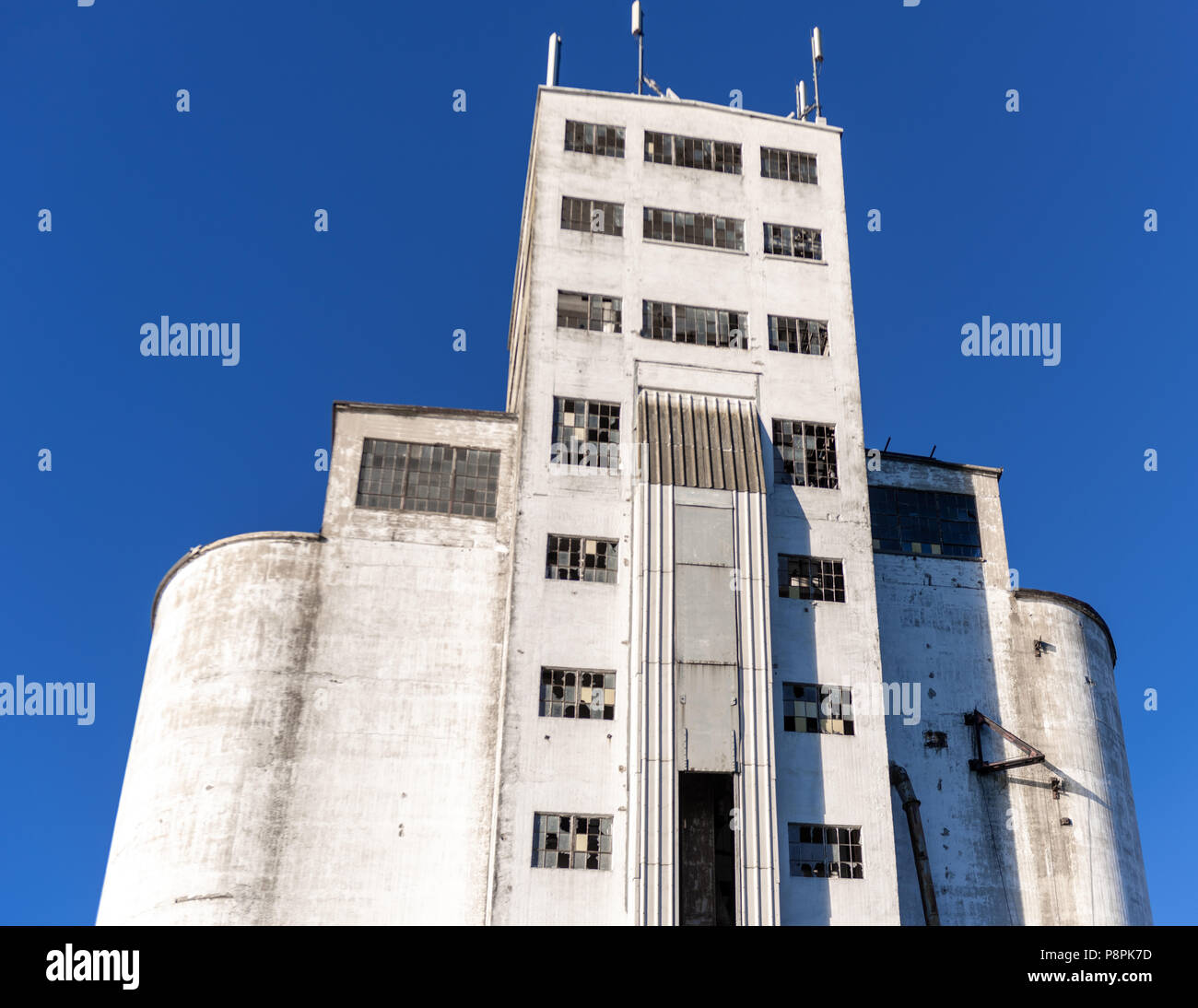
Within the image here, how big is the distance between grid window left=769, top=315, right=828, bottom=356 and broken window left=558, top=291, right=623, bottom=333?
601cm

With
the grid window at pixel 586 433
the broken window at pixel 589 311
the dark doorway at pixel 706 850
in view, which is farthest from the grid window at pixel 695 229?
the dark doorway at pixel 706 850

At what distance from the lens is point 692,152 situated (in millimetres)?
50469

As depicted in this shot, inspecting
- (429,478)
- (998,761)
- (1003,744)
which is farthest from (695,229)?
(998,761)

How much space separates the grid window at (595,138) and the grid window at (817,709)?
22.7 m

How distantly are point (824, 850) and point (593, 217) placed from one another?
82.4 ft

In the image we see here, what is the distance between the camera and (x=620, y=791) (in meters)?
39.5

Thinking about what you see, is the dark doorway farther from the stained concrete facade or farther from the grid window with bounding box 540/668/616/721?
the grid window with bounding box 540/668/616/721

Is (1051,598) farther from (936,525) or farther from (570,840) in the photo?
(570,840)

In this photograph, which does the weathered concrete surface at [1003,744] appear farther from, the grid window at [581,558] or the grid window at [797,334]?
the grid window at [581,558]

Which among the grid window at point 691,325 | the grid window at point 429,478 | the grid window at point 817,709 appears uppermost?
the grid window at point 691,325

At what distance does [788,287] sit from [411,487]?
54.1 ft

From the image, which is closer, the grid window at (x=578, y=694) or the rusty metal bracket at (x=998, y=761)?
the grid window at (x=578, y=694)

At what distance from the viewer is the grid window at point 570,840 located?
38406mm
